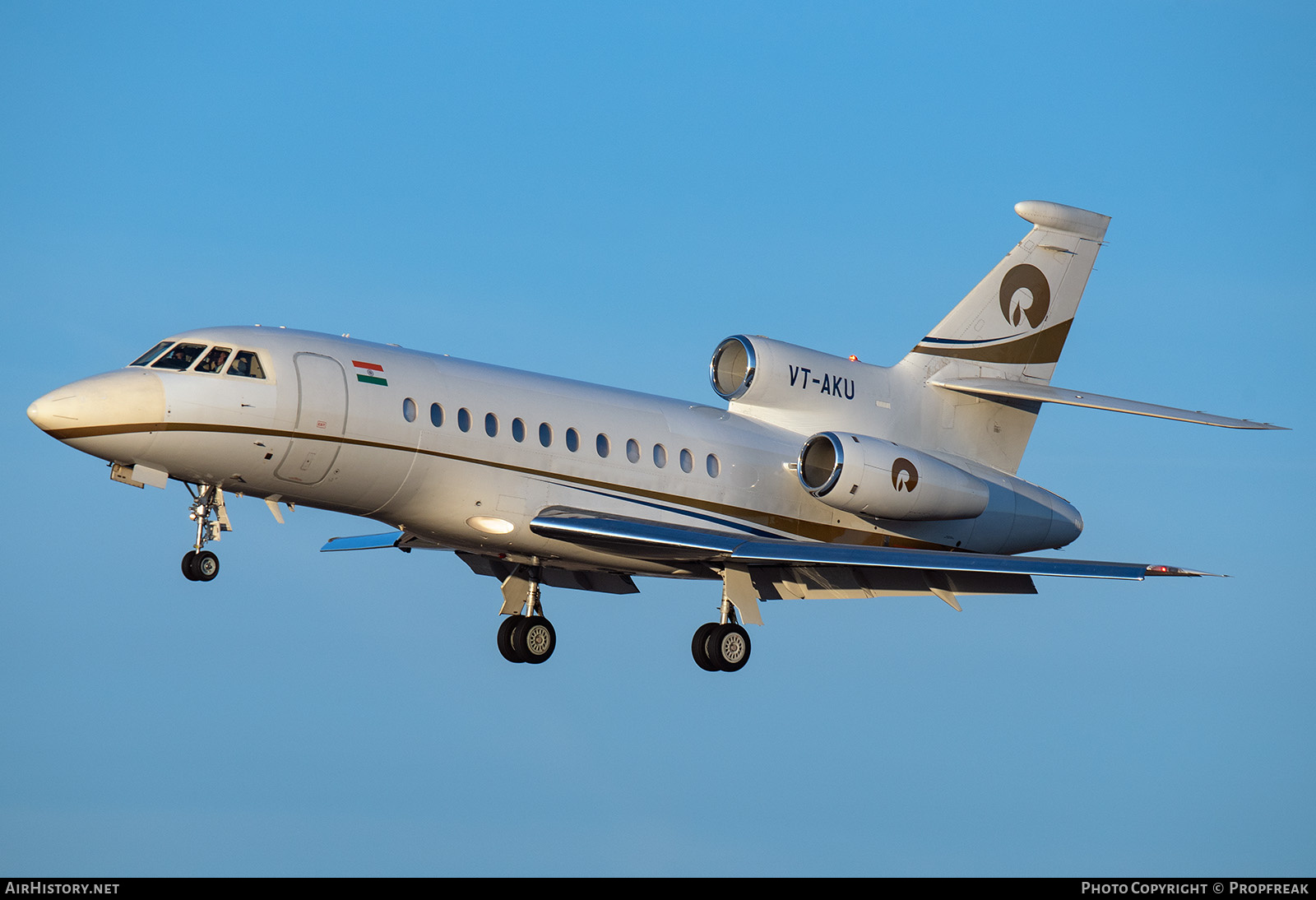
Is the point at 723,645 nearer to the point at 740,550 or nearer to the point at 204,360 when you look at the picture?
the point at 740,550

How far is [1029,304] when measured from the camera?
31312mm

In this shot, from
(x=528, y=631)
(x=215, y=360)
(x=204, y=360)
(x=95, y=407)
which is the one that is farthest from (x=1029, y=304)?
(x=95, y=407)

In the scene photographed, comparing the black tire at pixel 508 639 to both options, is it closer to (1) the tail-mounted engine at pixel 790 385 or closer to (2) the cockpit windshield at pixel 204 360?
(1) the tail-mounted engine at pixel 790 385

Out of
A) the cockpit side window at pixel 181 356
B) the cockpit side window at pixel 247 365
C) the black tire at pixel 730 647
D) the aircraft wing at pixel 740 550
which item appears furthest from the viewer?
the black tire at pixel 730 647

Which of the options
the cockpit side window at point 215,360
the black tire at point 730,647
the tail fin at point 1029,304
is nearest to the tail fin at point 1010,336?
the tail fin at point 1029,304

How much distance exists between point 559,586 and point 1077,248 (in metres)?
12.0

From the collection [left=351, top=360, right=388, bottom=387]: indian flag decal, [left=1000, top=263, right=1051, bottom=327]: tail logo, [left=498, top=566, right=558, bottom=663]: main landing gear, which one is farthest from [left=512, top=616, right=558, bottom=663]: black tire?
[left=1000, top=263, right=1051, bottom=327]: tail logo

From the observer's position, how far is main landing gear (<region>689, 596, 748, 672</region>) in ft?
88.2

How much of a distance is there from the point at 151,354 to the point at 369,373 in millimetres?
3095

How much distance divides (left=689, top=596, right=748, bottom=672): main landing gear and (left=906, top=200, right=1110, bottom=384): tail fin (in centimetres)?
674

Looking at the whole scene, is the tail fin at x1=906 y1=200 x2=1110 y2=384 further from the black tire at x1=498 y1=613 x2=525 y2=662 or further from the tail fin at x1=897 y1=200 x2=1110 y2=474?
the black tire at x1=498 y1=613 x2=525 y2=662

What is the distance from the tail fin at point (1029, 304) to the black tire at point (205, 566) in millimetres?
13762

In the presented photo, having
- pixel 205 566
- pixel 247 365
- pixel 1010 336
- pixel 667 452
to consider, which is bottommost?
pixel 205 566

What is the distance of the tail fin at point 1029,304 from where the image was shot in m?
31.0
